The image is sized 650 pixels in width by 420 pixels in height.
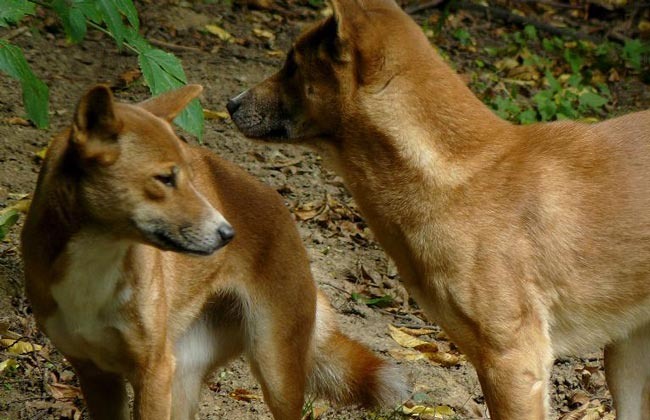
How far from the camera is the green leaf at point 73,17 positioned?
3.87m

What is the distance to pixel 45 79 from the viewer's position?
7.07 metres

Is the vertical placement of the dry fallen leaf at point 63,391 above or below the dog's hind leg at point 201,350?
below

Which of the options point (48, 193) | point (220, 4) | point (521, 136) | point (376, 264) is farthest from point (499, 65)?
point (48, 193)

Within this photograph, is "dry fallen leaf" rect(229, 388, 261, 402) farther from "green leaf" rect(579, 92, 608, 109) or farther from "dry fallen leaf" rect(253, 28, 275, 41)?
"green leaf" rect(579, 92, 608, 109)

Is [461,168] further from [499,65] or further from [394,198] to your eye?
[499,65]

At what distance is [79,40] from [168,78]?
387mm

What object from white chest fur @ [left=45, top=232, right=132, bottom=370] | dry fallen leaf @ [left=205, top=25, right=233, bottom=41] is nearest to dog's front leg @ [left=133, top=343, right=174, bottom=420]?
Answer: white chest fur @ [left=45, top=232, right=132, bottom=370]

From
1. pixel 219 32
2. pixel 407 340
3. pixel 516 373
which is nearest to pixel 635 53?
pixel 219 32

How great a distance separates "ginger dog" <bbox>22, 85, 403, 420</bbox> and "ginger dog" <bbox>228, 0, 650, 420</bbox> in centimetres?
49

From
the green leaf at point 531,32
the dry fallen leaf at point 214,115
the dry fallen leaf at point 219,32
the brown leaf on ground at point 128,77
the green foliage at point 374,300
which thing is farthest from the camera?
the green leaf at point 531,32

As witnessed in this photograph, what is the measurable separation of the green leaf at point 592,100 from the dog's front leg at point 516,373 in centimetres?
472

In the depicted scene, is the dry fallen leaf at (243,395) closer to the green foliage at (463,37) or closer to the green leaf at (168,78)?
the green leaf at (168,78)

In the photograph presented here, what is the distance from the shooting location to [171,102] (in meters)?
4.05

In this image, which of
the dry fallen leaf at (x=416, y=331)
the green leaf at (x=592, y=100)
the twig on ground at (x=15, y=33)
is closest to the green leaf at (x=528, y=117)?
the green leaf at (x=592, y=100)
